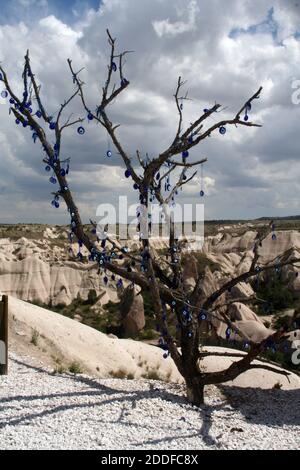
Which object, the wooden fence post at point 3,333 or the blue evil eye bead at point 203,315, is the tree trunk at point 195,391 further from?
the wooden fence post at point 3,333

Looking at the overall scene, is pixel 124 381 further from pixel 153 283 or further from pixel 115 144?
pixel 115 144

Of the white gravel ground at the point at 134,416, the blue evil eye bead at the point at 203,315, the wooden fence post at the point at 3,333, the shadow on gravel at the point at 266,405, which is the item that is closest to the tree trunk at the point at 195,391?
the white gravel ground at the point at 134,416

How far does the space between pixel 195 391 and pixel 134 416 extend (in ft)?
4.21

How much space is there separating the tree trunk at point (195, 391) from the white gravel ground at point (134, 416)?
0.12 metres

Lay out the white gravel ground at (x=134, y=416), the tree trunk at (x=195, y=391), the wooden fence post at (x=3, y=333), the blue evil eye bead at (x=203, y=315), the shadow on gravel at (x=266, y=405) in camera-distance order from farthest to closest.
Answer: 1. the wooden fence post at (x=3, y=333)
2. the blue evil eye bead at (x=203, y=315)
3. the tree trunk at (x=195, y=391)
4. the shadow on gravel at (x=266, y=405)
5. the white gravel ground at (x=134, y=416)

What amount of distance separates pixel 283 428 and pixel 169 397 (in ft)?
5.32

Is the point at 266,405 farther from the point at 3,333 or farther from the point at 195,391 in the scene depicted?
the point at 3,333

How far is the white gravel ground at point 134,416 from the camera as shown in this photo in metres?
5.83

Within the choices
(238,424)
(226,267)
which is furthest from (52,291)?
(238,424)

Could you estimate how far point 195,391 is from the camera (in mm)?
7605

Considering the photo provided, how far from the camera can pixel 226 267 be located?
48.3 m

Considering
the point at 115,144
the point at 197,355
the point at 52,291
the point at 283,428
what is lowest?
the point at 52,291

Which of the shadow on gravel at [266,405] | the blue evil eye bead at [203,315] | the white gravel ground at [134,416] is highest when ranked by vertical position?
the blue evil eye bead at [203,315]

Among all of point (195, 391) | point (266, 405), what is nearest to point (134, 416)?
point (195, 391)
